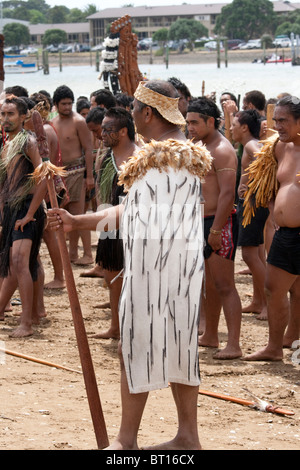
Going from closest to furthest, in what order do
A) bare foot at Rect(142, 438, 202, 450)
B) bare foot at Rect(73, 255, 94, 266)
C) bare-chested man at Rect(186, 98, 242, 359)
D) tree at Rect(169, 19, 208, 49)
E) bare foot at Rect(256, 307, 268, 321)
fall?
1. bare foot at Rect(142, 438, 202, 450)
2. bare-chested man at Rect(186, 98, 242, 359)
3. bare foot at Rect(256, 307, 268, 321)
4. bare foot at Rect(73, 255, 94, 266)
5. tree at Rect(169, 19, 208, 49)

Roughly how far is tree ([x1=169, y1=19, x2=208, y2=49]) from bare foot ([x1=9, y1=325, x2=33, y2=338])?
122m

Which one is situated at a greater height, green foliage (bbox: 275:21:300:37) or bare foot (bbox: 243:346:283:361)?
green foliage (bbox: 275:21:300:37)

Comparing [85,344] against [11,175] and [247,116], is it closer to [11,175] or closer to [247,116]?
[11,175]

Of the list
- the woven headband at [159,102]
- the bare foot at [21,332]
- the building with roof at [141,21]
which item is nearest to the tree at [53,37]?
the building with roof at [141,21]

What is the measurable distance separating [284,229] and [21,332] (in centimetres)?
234

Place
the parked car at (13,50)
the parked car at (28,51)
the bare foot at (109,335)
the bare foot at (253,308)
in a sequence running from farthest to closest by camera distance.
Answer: the parked car at (13,50)
the parked car at (28,51)
the bare foot at (253,308)
the bare foot at (109,335)

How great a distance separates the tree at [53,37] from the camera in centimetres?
13475

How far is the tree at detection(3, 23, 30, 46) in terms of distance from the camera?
5196 inches

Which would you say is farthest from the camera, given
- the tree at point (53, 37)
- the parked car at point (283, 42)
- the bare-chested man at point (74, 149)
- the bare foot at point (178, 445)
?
the tree at point (53, 37)

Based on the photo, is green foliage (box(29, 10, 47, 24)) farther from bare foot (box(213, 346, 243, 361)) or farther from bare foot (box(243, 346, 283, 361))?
bare foot (box(243, 346, 283, 361))

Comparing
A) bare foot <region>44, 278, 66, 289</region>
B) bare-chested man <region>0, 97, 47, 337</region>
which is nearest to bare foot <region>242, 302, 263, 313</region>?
bare foot <region>44, 278, 66, 289</region>

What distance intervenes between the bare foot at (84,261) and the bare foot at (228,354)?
12.3 ft

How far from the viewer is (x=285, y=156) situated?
6.42 m

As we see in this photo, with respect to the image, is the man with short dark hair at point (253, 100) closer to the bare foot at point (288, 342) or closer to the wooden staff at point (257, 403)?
the bare foot at point (288, 342)
